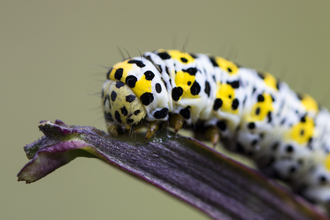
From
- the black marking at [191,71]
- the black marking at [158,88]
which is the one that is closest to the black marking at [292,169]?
the black marking at [191,71]

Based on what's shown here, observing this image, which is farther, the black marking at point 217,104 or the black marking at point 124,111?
the black marking at point 217,104

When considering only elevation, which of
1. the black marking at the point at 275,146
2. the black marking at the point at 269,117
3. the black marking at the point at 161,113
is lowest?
the black marking at the point at 275,146

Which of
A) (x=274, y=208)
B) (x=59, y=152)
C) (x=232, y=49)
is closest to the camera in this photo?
(x=59, y=152)

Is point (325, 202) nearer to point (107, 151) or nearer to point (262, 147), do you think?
point (262, 147)

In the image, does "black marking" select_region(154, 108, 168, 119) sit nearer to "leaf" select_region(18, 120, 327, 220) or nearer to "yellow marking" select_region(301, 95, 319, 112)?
"leaf" select_region(18, 120, 327, 220)

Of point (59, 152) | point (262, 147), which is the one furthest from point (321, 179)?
point (59, 152)

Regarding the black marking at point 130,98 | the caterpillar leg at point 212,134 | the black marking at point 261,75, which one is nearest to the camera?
the black marking at point 130,98

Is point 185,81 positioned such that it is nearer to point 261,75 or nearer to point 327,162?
point 261,75

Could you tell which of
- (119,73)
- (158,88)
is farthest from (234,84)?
(119,73)

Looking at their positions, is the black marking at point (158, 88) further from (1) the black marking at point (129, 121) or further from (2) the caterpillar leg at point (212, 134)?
(2) the caterpillar leg at point (212, 134)
